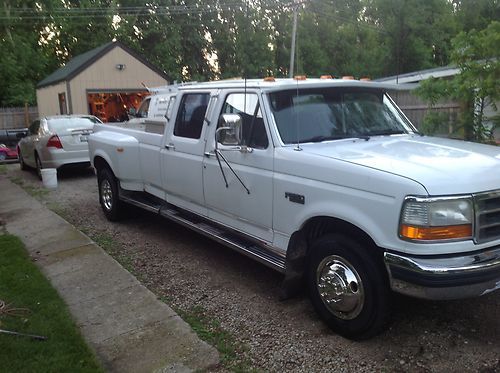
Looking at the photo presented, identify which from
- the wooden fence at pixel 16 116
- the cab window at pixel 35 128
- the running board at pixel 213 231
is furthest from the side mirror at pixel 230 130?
the wooden fence at pixel 16 116

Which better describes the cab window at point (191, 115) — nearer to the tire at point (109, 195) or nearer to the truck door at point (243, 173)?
the truck door at point (243, 173)

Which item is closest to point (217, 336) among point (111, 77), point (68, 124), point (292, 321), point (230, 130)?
point (292, 321)

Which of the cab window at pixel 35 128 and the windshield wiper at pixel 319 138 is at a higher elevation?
the windshield wiper at pixel 319 138

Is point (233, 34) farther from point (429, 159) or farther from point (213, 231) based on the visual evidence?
point (429, 159)

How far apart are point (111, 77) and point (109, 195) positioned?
16246mm

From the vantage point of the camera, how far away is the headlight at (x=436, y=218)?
3211 millimetres

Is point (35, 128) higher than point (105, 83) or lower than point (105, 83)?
lower

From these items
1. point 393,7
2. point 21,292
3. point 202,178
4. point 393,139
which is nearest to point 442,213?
point 393,139

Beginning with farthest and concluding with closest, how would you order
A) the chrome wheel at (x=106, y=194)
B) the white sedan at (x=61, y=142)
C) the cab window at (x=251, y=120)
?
the white sedan at (x=61, y=142), the chrome wheel at (x=106, y=194), the cab window at (x=251, y=120)

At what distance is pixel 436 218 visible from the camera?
3225mm

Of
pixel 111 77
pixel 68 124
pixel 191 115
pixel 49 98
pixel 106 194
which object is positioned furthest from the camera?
pixel 49 98

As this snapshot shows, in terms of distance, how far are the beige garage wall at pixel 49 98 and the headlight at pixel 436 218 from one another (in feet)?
68.5

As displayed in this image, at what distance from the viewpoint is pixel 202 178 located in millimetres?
5258

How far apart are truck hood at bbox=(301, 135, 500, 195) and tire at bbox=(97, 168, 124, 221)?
155 inches
